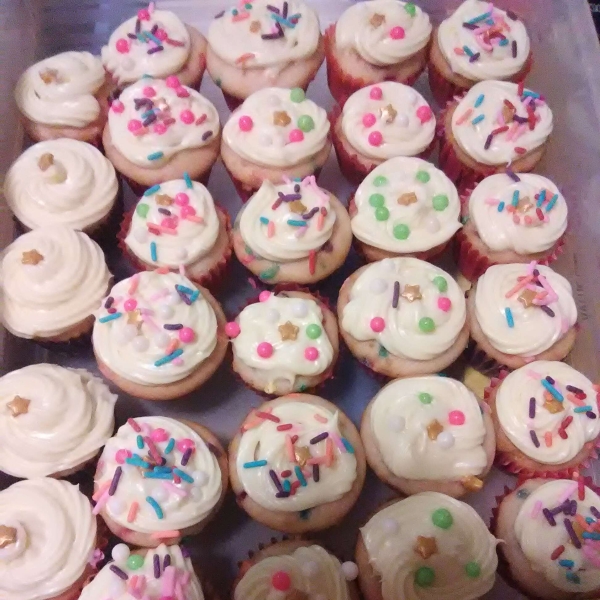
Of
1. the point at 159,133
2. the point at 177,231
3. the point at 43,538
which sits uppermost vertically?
the point at 159,133

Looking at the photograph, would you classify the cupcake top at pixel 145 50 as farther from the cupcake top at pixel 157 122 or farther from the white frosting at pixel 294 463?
the white frosting at pixel 294 463

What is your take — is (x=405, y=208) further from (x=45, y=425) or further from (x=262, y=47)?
(x=45, y=425)

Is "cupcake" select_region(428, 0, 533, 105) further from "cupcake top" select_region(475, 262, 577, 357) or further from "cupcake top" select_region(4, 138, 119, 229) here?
"cupcake top" select_region(4, 138, 119, 229)

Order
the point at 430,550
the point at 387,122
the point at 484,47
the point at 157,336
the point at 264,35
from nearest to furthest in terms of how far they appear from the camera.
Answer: the point at 430,550, the point at 157,336, the point at 387,122, the point at 264,35, the point at 484,47

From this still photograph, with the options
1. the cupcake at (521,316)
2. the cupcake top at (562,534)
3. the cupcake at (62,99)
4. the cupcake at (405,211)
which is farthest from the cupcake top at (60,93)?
the cupcake top at (562,534)

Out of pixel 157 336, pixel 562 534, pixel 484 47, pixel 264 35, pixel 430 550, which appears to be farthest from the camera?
pixel 484 47

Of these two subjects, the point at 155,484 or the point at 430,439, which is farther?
the point at 430,439

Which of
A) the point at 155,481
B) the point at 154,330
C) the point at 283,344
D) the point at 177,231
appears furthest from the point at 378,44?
the point at 155,481
